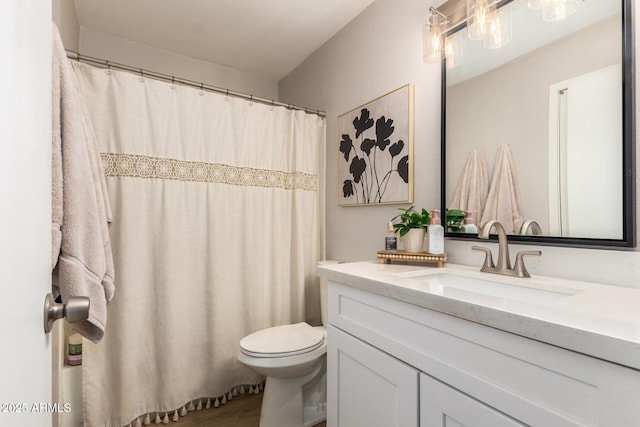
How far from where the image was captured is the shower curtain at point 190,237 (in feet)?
5.35

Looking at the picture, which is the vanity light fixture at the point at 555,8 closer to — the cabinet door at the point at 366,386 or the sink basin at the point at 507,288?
the sink basin at the point at 507,288

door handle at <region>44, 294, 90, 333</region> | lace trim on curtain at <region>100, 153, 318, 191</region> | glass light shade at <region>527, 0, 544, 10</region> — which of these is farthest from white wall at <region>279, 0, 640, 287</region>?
door handle at <region>44, 294, 90, 333</region>

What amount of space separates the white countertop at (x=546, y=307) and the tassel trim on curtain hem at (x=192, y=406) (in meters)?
1.25

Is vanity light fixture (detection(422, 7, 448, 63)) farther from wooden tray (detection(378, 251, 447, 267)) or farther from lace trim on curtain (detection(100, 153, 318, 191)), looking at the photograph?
lace trim on curtain (detection(100, 153, 318, 191))

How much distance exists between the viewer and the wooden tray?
133cm

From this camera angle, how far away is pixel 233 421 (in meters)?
1.71

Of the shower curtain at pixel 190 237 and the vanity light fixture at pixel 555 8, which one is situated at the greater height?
the vanity light fixture at pixel 555 8

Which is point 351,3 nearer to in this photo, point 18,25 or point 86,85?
point 86,85

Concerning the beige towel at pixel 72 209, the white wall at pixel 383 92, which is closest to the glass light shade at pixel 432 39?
the white wall at pixel 383 92

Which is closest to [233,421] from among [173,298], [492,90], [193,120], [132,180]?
[173,298]

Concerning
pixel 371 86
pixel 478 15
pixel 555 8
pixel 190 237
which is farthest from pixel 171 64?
pixel 555 8

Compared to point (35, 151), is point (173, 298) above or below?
below

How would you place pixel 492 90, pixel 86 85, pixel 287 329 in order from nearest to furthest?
pixel 492 90
pixel 86 85
pixel 287 329

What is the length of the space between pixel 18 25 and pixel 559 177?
1.40 meters
